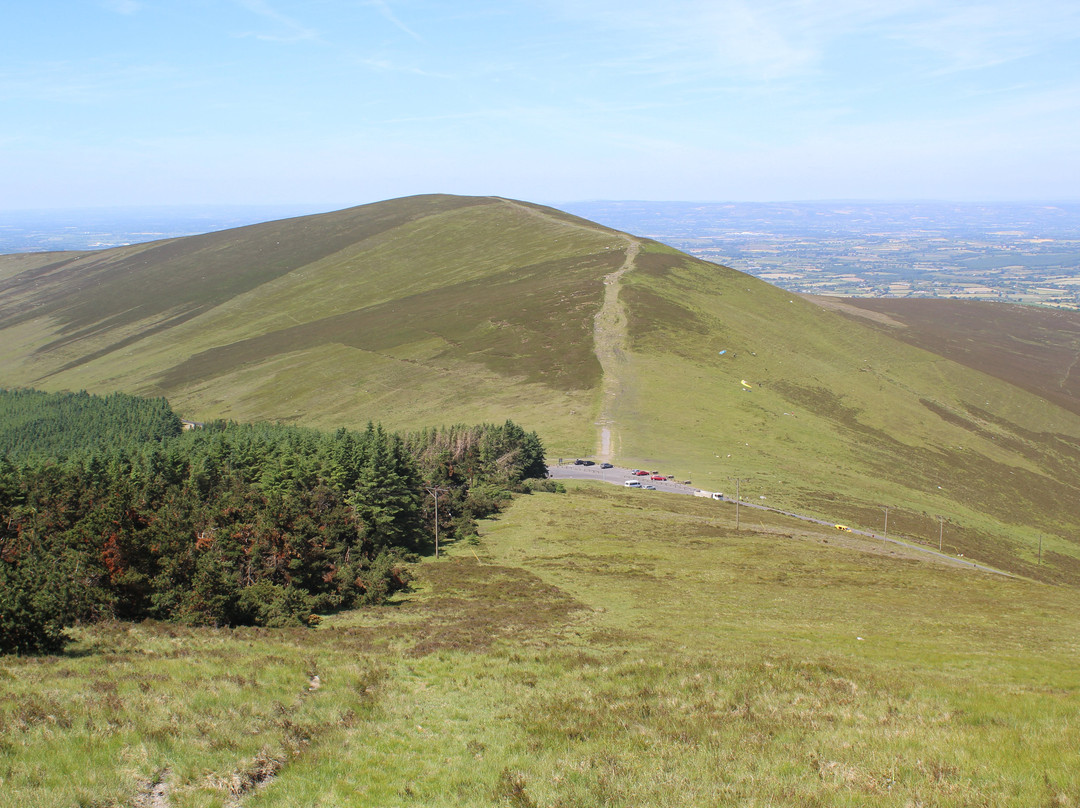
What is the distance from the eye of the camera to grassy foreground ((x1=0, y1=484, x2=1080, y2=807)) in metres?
15.2

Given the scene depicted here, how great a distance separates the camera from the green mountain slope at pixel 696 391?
326 ft

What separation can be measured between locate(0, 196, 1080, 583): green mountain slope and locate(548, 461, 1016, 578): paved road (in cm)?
303

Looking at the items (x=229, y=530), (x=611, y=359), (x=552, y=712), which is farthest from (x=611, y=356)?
(x=552, y=712)

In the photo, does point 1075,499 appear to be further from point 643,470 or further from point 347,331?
point 347,331

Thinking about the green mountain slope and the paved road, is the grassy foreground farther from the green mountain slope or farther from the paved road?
the green mountain slope

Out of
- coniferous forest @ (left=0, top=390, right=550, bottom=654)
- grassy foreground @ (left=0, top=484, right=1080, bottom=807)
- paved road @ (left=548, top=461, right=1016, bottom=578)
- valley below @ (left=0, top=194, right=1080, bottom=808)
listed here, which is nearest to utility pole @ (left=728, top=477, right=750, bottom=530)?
valley below @ (left=0, top=194, right=1080, bottom=808)

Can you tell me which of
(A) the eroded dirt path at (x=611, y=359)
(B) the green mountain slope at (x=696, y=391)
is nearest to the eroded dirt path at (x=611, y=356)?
(A) the eroded dirt path at (x=611, y=359)

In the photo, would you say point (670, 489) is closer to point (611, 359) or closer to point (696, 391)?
point (696, 391)

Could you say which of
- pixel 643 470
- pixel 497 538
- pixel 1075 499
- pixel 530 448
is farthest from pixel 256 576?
pixel 1075 499

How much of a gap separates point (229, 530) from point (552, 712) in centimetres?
2557

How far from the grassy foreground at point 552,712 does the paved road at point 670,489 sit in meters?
34.8

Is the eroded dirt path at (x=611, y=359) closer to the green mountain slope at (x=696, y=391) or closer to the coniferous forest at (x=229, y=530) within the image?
the green mountain slope at (x=696, y=391)

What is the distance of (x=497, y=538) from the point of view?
6681 cm

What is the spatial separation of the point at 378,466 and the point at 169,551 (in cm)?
2406
